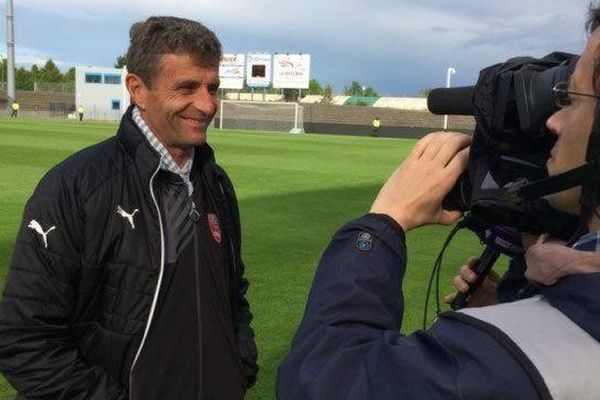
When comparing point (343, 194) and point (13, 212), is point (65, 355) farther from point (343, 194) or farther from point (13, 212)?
point (343, 194)

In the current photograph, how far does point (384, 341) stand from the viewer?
930 millimetres

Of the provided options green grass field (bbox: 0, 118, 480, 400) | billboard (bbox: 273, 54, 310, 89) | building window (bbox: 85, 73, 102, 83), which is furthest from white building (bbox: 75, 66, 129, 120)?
green grass field (bbox: 0, 118, 480, 400)

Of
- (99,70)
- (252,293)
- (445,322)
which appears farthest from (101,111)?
(445,322)

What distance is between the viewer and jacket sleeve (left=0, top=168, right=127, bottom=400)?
2.00m

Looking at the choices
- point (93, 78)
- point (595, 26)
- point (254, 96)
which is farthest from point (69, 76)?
point (595, 26)

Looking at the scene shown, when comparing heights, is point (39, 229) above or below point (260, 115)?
above

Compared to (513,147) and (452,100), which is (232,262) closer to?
(452,100)

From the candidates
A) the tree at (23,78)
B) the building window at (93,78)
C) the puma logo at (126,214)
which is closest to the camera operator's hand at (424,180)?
the puma logo at (126,214)

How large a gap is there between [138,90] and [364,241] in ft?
5.14

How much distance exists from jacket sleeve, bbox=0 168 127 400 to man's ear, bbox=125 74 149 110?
47cm

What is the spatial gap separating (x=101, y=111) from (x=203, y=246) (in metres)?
69.2

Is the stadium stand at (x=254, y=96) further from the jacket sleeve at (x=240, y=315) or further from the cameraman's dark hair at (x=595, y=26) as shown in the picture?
the cameraman's dark hair at (x=595, y=26)

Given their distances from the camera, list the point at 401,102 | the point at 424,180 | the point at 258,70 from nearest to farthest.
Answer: the point at 424,180
the point at 258,70
the point at 401,102

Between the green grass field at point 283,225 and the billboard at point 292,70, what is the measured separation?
141 ft
